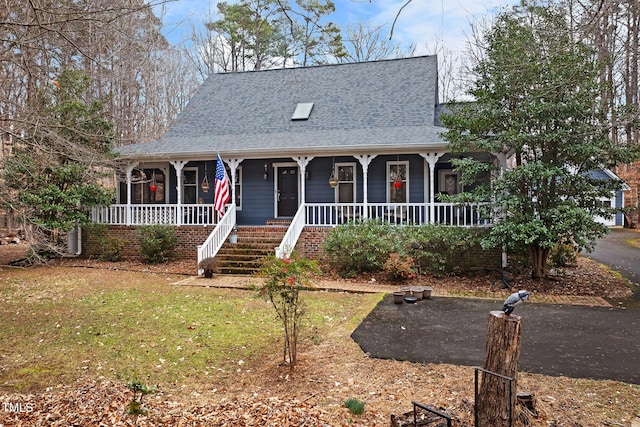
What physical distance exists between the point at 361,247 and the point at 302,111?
7.22 metres

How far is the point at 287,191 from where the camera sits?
15.1 m

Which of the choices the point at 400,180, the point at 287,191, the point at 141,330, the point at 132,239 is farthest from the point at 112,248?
the point at 400,180

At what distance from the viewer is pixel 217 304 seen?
26.8ft

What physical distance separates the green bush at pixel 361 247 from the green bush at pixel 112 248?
282 inches

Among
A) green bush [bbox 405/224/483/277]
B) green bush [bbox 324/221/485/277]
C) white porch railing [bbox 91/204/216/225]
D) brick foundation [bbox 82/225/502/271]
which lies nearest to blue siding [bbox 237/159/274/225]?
white porch railing [bbox 91/204/216/225]

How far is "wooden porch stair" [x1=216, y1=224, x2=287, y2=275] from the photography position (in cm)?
1159

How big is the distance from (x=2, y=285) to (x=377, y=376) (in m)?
9.98

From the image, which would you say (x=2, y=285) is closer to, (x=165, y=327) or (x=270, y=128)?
(x=165, y=327)

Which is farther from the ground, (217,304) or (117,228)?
(117,228)

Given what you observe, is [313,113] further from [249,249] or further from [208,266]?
[208,266]

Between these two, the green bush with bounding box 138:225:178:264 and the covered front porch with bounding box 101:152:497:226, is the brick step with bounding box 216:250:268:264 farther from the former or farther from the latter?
the green bush with bounding box 138:225:178:264

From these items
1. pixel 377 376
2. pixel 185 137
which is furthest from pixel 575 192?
pixel 185 137

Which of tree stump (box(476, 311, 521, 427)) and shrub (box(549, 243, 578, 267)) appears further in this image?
shrub (box(549, 243, 578, 267))

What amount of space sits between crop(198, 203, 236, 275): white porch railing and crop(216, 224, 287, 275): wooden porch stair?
19 centimetres
